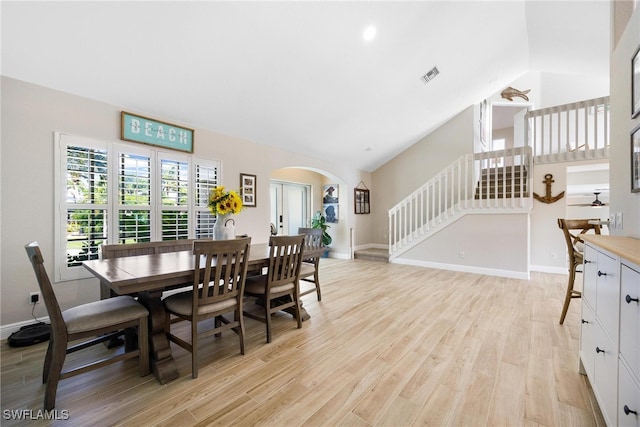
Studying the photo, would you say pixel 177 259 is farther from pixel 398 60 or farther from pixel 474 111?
→ pixel 474 111

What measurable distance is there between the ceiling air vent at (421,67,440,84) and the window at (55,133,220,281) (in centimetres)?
397

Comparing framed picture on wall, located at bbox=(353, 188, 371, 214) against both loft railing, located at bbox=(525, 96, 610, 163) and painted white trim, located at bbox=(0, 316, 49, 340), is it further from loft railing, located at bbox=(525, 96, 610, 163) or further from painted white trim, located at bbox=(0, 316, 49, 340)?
painted white trim, located at bbox=(0, 316, 49, 340)

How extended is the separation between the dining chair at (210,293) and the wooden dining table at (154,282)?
63mm

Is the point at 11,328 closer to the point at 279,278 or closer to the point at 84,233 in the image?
the point at 84,233

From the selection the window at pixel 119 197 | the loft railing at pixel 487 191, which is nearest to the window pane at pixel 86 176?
the window at pixel 119 197

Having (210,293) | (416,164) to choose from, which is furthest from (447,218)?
(210,293)

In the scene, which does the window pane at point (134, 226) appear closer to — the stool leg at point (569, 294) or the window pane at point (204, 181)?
the window pane at point (204, 181)

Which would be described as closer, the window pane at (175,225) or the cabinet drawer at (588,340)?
the cabinet drawer at (588,340)

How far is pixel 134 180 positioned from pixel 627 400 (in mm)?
4199

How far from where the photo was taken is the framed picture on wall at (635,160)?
1.65 meters

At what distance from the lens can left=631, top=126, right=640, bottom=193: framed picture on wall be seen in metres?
1.65

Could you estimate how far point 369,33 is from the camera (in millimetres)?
3273

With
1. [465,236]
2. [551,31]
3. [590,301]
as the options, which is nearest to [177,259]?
[590,301]

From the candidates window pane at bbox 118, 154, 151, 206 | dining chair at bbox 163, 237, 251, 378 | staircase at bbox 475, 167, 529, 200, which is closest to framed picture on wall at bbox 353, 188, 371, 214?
staircase at bbox 475, 167, 529, 200
